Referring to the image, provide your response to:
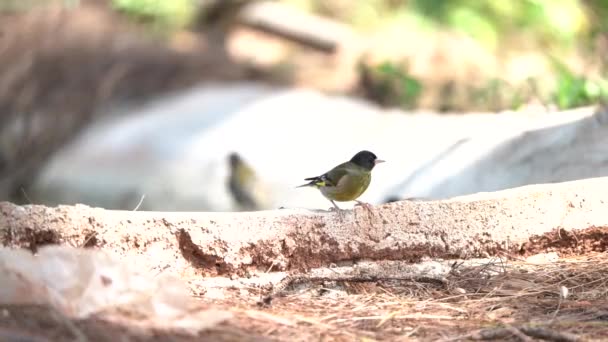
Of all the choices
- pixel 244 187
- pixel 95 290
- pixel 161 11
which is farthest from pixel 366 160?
pixel 161 11

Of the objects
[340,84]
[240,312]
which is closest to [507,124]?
[240,312]

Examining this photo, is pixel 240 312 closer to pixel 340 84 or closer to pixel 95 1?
pixel 340 84

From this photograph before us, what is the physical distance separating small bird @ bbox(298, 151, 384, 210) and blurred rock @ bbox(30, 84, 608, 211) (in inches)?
44.9

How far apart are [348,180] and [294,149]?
518 centimetres

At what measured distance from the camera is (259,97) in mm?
11453

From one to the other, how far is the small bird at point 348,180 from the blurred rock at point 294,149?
3.74 ft

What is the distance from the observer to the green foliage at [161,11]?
14797 millimetres

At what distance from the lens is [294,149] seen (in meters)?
9.13

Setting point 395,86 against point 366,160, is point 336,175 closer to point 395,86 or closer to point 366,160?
point 366,160

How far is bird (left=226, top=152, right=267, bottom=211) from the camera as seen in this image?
24.3ft

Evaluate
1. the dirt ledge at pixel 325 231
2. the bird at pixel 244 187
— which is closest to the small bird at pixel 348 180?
the dirt ledge at pixel 325 231

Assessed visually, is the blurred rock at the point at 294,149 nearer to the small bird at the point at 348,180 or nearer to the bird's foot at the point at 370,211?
the small bird at the point at 348,180

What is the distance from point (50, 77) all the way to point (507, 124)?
210 inches

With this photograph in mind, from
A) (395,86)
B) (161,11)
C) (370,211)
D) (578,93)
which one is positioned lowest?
(370,211)
